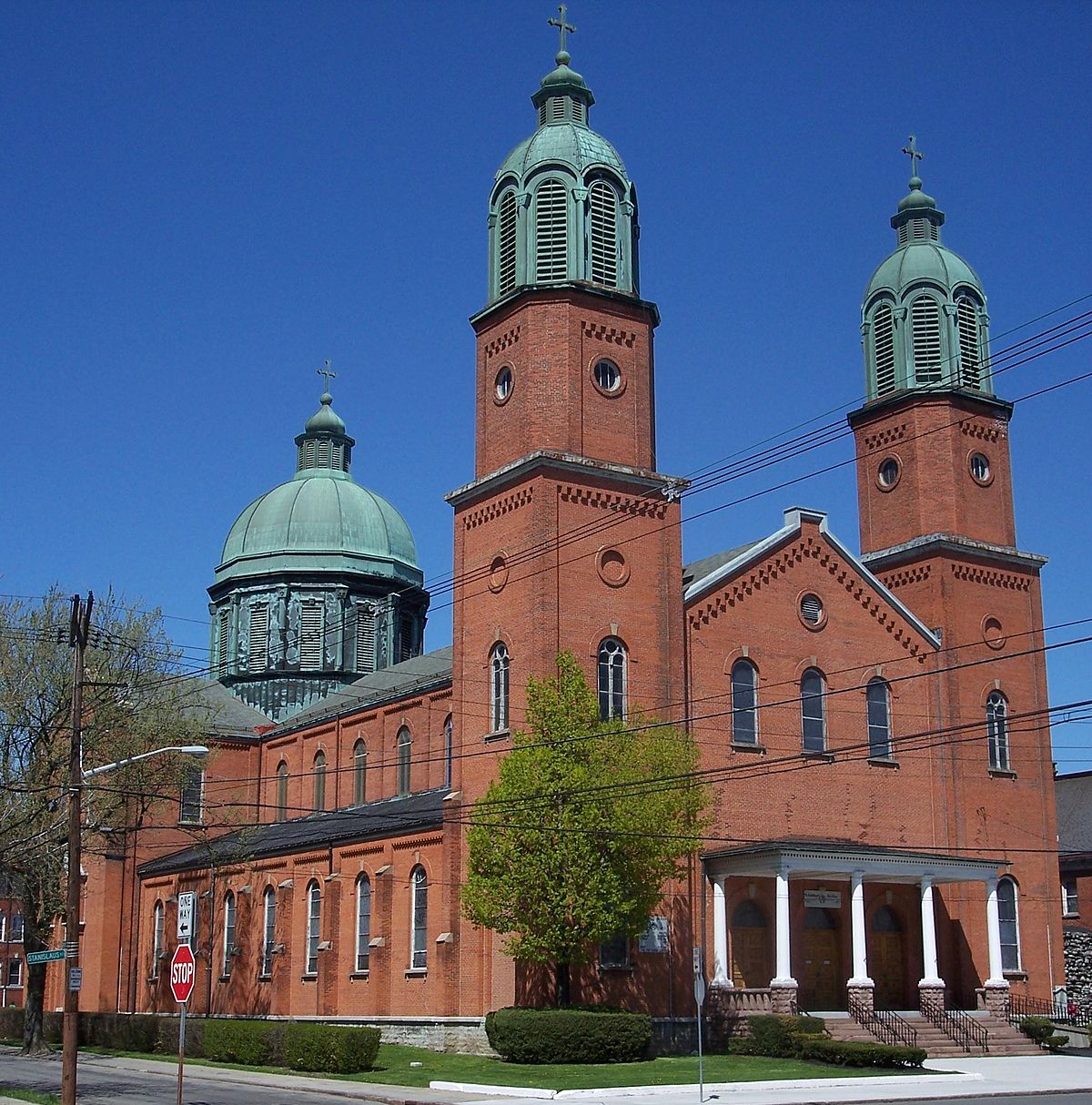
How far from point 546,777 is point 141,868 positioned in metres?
30.0

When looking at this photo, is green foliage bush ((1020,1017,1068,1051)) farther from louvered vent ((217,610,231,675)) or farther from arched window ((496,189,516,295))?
louvered vent ((217,610,231,675))

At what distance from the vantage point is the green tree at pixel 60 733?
4156 cm

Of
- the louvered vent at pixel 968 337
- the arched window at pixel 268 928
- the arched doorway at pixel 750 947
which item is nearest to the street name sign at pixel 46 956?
the arched doorway at pixel 750 947

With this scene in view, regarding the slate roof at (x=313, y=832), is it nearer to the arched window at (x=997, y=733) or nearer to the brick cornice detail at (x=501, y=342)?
the brick cornice detail at (x=501, y=342)

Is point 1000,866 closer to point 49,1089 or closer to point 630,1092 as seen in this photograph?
point 630,1092

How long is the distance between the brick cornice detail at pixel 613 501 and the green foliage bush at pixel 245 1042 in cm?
1616

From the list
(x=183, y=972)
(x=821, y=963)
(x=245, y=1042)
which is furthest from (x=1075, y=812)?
(x=183, y=972)

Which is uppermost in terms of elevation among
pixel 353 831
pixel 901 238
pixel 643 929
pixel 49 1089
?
pixel 901 238

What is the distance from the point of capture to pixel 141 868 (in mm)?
63062

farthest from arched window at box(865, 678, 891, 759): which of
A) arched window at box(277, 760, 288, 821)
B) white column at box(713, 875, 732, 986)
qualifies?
arched window at box(277, 760, 288, 821)

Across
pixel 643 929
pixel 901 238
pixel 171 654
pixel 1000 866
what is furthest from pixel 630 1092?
pixel 901 238

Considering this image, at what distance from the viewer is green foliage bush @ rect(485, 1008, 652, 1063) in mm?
36594

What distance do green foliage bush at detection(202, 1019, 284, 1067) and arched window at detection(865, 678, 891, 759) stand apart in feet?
66.6

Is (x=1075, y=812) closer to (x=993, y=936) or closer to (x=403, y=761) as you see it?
(x=993, y=936)
